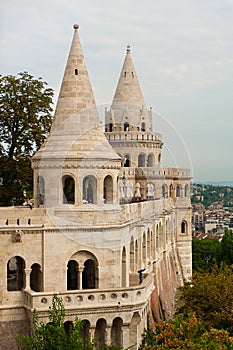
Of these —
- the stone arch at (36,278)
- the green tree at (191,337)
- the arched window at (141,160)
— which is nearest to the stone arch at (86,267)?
the stone arch at (36,278)

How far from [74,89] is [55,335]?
27.8 feet

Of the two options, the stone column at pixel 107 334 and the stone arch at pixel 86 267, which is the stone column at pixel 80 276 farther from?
the stone column at pixel 107 334

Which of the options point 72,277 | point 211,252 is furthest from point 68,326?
point 211,252

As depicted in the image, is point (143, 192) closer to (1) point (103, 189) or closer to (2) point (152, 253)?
(2) point (152, 253)

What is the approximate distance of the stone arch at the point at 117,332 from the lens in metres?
21.0

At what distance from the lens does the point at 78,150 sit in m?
21.8

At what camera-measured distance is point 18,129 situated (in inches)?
1173

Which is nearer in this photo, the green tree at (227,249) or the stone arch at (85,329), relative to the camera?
the stone arch at (85,329)

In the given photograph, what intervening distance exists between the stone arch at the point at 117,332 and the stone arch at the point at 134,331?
350mm

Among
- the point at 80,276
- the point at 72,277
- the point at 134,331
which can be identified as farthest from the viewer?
the point at 72,277

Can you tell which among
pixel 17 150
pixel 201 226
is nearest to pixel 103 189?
pixel 17 150

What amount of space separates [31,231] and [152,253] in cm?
1176

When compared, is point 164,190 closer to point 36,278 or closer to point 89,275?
point 89,275

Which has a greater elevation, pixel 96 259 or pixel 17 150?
pixel 17 150
